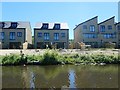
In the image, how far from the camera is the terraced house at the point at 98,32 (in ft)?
162

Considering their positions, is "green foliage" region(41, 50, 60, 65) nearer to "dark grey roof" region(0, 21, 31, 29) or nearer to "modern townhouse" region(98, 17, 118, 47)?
"dark grey roof" region(0, 21, 31, 29)

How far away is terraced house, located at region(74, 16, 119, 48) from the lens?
49.4 metres

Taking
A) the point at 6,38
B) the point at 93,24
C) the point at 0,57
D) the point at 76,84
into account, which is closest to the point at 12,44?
the point at 6,38

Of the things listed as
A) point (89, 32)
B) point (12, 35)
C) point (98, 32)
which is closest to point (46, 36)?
point (12, 35)

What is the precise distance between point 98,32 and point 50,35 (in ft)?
31.9

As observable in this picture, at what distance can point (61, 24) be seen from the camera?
49.0 m

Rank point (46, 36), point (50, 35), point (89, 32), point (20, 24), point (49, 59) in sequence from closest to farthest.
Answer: point (49, 59) → point (50, 35) → point (46, 36) → point (20, 24) → point (89, 32)

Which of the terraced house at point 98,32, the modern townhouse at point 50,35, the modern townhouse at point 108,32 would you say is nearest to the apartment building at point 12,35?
the modern townhouse at point 50,35

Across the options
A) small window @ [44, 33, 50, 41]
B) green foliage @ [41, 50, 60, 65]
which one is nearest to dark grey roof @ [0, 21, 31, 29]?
small window @ [44, 33, 50, 41]

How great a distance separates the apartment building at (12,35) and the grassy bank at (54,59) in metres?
23.9

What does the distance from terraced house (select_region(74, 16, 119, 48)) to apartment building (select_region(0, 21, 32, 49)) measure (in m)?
10.8

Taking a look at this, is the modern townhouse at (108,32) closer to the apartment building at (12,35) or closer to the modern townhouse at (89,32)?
the modern townhouse at (89,32)

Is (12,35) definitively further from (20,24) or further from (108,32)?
(108,32)

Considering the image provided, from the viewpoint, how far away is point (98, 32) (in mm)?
49750
